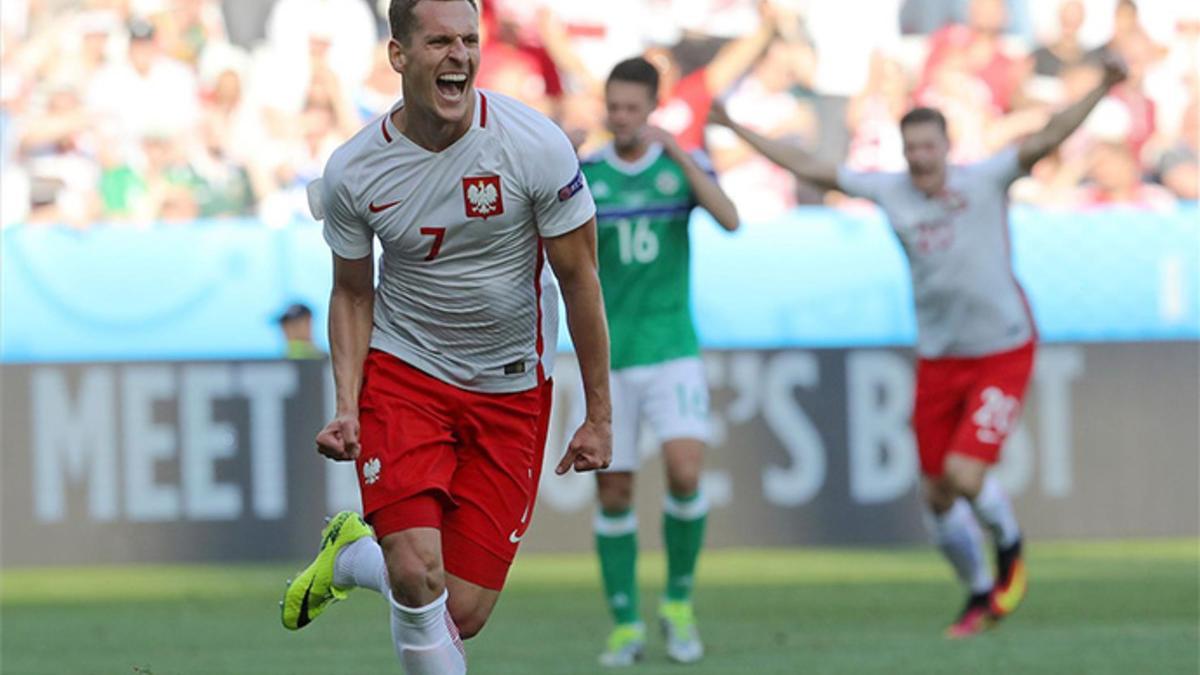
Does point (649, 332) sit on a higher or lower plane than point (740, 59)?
lower

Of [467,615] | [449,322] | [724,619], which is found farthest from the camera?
[724,619]

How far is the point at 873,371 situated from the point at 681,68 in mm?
3398

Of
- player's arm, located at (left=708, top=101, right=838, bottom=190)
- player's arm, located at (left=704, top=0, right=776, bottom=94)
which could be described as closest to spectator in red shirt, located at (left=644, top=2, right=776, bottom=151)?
player's arm, located at (left=704, top=0, right=776, bottom=94)

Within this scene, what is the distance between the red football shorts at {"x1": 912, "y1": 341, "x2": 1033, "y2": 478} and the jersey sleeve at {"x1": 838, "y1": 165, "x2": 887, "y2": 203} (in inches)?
32.5

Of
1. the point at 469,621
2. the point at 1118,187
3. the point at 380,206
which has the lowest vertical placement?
the point at 469,621

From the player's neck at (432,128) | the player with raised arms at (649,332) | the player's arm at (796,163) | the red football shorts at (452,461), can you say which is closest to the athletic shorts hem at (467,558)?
the red football shorts at (452,461)

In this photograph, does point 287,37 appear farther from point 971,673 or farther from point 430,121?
point 430,121

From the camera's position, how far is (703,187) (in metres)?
9.09

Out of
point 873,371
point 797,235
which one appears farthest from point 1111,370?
point 797,235

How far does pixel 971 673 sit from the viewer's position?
8.23m

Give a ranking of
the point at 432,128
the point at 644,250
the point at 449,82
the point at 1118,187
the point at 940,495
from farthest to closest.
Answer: the point at 1118,187 < the point at 940,495 < the point at 644,250 < the point at 432,128 < the point at 449,82

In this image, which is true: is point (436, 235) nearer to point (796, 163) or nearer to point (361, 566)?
point (361, 566)

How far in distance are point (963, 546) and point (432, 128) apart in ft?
16.2

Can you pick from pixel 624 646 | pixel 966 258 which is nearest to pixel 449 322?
pixel 624 646
